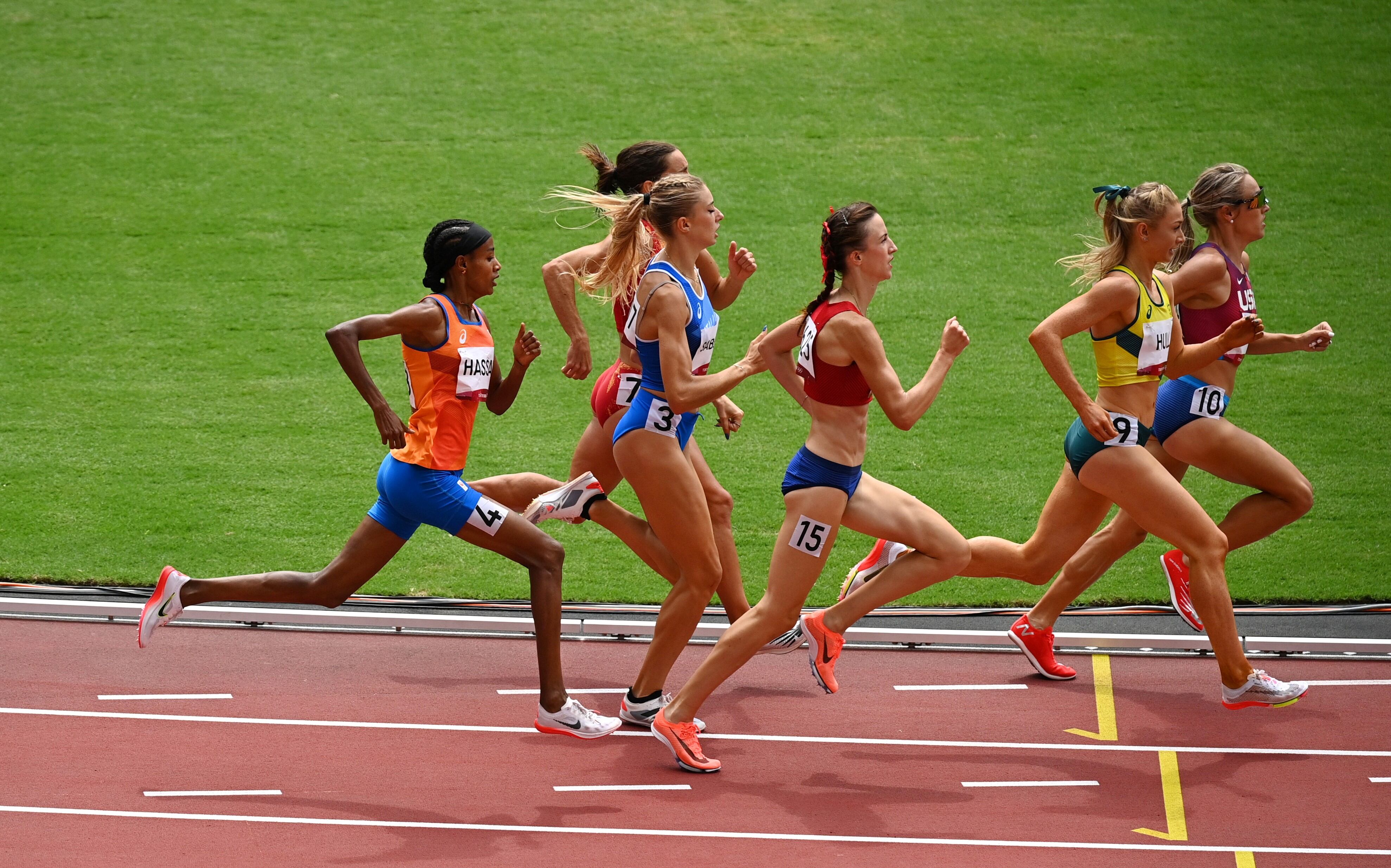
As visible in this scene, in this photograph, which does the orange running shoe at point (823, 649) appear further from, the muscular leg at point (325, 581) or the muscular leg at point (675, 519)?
the muscular leg at point (325, 581)

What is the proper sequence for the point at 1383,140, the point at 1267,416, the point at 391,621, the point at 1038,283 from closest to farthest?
the point at 391,621 → the point at 1267,416 → the point at 1038,283 → the point at 1383,140

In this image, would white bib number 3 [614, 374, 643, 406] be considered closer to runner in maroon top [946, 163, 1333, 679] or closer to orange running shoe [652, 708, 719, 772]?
orange running shoe [652, 708, 719, 772]

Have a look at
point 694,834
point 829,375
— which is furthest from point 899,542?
point 694,834

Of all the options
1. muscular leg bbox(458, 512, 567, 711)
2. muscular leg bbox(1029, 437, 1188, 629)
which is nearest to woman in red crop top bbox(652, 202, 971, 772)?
muscular leg bbox(458, 512, 567, 711)

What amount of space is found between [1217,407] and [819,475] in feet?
6.84

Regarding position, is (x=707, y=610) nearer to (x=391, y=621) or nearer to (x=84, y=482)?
(x=391, y=621)

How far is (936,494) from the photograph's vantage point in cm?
889

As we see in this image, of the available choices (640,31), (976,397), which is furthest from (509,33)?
(976,397)

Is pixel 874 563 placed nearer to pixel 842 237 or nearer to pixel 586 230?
pixel 842 237

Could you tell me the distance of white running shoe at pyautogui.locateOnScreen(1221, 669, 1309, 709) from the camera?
599 centimetres

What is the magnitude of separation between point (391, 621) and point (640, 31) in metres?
10.5

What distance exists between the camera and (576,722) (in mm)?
5758

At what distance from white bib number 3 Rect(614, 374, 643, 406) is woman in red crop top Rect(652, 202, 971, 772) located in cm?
66

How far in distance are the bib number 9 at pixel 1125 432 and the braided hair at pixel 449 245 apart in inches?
106
